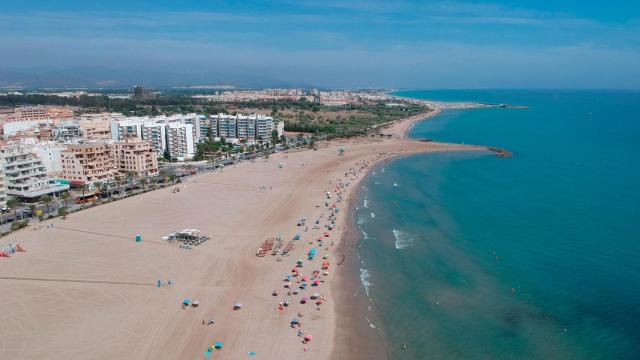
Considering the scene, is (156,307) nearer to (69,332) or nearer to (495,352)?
(69,332)

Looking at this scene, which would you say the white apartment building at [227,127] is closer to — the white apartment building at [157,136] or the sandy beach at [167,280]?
the white apartment building at [157,136]

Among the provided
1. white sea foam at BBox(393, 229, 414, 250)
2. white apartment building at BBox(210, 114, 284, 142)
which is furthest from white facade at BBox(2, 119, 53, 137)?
white sea foam at BBox(393, 229, 414, 250)

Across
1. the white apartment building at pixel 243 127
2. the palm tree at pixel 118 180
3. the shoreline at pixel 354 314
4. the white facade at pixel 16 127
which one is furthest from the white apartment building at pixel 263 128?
the shoreline at pixel 354 314

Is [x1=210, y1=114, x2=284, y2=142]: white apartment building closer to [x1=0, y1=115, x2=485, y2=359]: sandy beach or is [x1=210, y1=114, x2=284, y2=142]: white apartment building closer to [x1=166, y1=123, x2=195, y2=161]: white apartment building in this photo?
[x1=166, y1=123, x2=195, y2=161]: white apartment building

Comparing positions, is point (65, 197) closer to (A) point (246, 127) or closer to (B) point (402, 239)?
(B) point (402, 239)

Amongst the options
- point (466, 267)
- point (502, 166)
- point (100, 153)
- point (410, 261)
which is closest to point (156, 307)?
point (410, 261)

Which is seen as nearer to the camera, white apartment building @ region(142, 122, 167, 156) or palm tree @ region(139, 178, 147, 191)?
palm tree @ region(139, 178, 147, 191)

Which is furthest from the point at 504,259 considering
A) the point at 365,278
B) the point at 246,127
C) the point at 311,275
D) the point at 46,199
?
the point at 246,127
